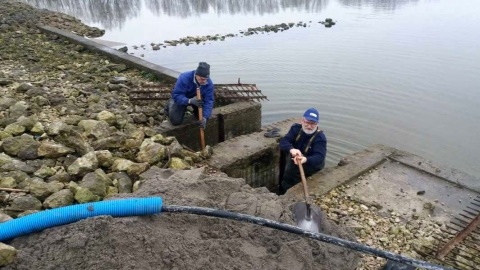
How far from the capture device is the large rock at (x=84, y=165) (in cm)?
422

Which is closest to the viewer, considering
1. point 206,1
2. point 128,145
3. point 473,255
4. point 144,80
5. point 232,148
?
point 473,255

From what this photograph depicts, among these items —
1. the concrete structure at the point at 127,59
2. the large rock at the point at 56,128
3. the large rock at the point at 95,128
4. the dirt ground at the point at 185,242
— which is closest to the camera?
the dirt ground at the point at 185,242

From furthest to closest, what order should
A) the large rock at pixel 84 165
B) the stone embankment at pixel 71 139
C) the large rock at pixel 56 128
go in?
the large rock at pixel 56 128 < the large rock at pixel 84 165 < the stone embankment at pixel 71 139

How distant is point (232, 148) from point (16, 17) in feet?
42.0

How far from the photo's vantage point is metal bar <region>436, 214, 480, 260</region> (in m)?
3.67

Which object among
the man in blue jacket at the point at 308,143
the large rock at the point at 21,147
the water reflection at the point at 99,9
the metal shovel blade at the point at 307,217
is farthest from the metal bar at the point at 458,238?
the water reflection at the point at 99,9

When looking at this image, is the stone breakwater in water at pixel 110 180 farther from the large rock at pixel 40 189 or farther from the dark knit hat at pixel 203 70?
the dark knit hat at pixel 203 70

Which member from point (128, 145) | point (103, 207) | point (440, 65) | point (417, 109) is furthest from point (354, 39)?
point (103, 207)

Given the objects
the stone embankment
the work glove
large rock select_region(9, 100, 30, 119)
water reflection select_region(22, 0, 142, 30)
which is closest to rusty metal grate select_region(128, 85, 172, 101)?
the stone embankment

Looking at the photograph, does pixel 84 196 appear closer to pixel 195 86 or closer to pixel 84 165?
pixel 84 165

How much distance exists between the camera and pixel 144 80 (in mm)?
8352

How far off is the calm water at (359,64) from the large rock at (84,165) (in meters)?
5.00

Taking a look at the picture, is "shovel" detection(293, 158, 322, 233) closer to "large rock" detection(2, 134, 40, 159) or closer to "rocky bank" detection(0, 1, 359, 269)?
"rocky bank" detection(0, 1, 359, 269)

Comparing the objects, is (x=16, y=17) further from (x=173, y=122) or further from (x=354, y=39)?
(x=354, y=39)
